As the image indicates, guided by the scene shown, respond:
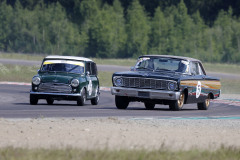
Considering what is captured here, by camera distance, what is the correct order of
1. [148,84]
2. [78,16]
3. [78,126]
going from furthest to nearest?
[78,16], [148,84], [78,126]

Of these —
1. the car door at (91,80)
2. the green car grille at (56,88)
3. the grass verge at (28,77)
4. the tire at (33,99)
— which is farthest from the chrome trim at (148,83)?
the grass verge at (28,77)

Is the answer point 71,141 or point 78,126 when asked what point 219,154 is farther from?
point 78,126

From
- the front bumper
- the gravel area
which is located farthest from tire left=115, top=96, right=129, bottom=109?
the gravel area

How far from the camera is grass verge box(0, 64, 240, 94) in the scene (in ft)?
134

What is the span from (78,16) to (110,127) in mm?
86787

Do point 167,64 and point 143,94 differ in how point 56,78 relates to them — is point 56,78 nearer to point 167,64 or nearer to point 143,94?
point 143,94

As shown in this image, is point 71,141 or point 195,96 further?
point 195,96

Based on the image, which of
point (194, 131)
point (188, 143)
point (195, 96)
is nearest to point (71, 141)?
point (188, 143)

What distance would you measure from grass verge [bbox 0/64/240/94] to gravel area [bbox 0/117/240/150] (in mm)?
23743

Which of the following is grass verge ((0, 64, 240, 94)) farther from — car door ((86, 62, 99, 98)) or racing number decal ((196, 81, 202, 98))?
racing number decal ((196, 81, 202, 98))

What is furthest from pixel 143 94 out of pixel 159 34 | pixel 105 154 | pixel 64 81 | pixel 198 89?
pixel 159 34

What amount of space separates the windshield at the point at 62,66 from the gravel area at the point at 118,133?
604 centimetres

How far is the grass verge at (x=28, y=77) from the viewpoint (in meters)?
40.9

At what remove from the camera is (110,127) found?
13898mm
